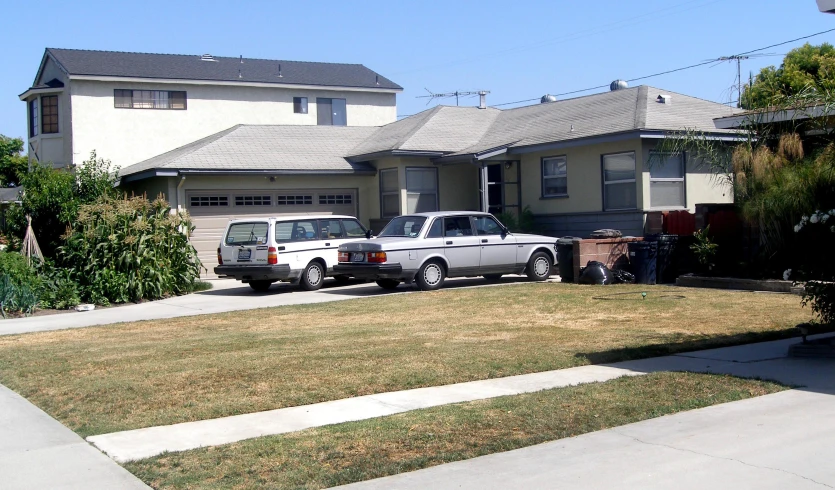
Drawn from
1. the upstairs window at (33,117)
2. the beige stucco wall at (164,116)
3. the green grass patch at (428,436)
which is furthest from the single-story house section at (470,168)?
the green grass patch at (428,436)

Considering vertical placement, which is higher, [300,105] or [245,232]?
[300,105]

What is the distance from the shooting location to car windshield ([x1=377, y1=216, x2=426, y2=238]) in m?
18.6

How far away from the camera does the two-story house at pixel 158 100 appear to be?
28.3 m

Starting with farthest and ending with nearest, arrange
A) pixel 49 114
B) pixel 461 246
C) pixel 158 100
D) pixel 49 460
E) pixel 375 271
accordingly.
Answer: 1. pixel 158 100
2. pixel 49 114
3. pixel 461 246
4. pixel 375 271
5. pixel 49 460

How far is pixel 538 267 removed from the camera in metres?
19.8

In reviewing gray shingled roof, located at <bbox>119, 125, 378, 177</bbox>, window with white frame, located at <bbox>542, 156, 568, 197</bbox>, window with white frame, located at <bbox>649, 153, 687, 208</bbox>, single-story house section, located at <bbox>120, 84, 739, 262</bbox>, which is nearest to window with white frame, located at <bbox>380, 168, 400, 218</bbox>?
single-story house section, located at <bbox>120, 84, 739, 262</bbox>

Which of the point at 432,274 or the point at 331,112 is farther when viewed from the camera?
the point at 331,112

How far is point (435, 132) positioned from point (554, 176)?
4.79 metres

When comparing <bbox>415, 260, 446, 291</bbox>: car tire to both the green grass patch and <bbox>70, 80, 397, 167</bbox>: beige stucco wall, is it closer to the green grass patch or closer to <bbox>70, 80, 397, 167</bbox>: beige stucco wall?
the green grass patch

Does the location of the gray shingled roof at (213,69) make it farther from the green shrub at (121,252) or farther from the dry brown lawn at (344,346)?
the dry brown lawn at (344,346)

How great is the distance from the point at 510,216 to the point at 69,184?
37.6 feet

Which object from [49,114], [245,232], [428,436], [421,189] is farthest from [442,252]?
[49,114]

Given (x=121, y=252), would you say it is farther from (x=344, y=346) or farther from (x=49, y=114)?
(x=49, y=114)

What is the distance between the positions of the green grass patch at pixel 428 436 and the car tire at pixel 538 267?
36.7 feet
